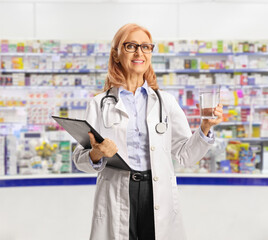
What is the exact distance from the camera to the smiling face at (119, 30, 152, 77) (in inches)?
65.1

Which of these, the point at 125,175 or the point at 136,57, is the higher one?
the point at 136,57

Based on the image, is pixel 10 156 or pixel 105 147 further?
pixel 10 156

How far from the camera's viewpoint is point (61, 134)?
4.12m

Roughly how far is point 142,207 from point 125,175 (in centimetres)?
17

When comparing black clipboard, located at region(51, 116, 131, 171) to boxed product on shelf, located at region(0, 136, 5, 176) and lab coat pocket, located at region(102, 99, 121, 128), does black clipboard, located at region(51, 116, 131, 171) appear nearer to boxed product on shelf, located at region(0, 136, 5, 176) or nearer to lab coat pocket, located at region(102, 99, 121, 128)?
lab coat pocket, located at region(102, 99, 121, 128)

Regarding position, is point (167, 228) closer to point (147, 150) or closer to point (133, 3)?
point (147, 150)

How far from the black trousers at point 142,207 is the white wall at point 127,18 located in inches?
129

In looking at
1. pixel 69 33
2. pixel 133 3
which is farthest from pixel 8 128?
pixel 133 3

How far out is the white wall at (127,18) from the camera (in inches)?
180

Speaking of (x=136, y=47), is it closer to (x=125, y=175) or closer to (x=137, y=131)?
(x=137, y=131)

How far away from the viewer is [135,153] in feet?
5.29

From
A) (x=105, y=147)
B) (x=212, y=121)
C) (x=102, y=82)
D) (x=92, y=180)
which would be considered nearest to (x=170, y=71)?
(x=102, y=82)

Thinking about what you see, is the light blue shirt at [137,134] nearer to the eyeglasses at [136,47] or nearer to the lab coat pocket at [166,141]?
the lab coat pocket at [166,141]

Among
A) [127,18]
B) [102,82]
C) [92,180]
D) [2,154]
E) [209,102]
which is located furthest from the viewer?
[127,18]
